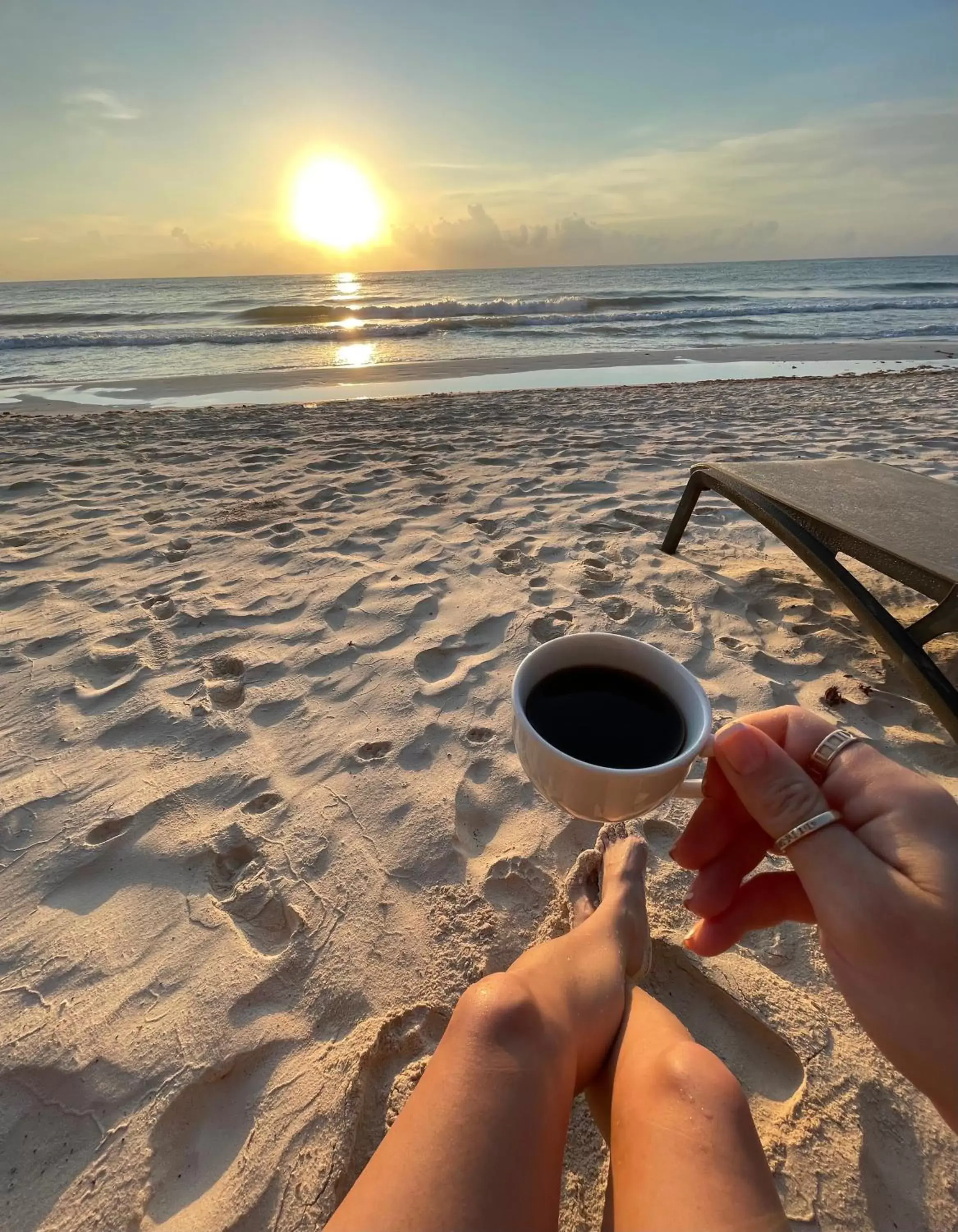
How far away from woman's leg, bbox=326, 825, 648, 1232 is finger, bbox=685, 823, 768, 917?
282mm

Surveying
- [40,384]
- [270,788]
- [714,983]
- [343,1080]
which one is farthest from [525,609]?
[40,384]

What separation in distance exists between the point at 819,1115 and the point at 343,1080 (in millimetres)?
925

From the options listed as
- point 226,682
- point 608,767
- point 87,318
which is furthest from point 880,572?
point 87,318

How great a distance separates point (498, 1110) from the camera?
953 millimetres

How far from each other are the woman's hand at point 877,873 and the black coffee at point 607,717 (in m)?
0.10

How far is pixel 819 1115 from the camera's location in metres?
1.22

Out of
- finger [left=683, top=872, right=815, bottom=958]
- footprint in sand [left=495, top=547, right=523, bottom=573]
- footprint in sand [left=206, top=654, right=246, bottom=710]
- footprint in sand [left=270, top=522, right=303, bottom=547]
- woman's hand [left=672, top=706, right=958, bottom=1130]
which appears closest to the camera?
woman's hand [left=672, top=706, right=958, bottom=1130]

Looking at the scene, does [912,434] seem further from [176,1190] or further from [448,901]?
[176,1190]

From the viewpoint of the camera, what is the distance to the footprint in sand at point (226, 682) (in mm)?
2268

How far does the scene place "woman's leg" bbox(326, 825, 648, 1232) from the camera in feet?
2.81

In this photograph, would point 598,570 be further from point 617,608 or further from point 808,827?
point 808,827

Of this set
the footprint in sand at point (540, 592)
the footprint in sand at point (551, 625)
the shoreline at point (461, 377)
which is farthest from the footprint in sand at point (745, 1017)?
the shoreline at point (461, 377)

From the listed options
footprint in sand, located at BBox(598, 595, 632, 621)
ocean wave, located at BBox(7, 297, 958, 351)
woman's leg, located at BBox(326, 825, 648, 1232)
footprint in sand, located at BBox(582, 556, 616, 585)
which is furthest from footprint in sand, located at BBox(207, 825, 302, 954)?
ocean wave, located at BBox(7, 297, 958, 351)

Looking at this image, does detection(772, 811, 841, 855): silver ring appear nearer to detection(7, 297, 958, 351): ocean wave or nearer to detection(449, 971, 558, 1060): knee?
detection(449, 971, 558, 1060): knee
